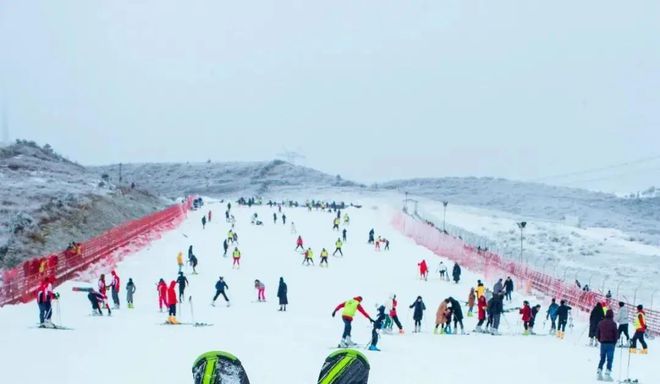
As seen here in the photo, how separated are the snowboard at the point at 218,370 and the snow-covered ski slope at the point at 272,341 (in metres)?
8.61

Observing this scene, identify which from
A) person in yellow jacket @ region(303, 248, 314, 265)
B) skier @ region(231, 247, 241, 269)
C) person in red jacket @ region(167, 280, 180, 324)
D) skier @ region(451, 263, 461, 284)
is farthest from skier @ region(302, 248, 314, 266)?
person in red jacket @ region(167, 280, 180, 324)

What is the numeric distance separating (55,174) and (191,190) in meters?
96.3

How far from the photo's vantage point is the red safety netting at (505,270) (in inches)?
995

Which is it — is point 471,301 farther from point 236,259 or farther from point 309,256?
point 236,259

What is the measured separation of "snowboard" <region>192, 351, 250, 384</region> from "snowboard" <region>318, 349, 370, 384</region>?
42 centimetres

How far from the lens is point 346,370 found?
3.86 metres

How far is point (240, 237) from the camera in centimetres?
4866

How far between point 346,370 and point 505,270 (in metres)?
31.2

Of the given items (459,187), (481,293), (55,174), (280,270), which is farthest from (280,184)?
(481,293)

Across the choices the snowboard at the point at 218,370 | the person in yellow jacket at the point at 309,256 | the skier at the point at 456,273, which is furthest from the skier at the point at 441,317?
the snowboard at the point at 218,370

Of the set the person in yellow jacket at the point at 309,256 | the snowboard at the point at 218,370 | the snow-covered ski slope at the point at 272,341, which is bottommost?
the snow-covered ski slope at the point at 272,341

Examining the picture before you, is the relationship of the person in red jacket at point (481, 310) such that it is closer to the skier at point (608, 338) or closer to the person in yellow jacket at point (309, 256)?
the skier at point (608, 338)

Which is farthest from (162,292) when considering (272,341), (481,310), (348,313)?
(481,310)

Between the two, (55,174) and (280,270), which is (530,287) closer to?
(280,270)
